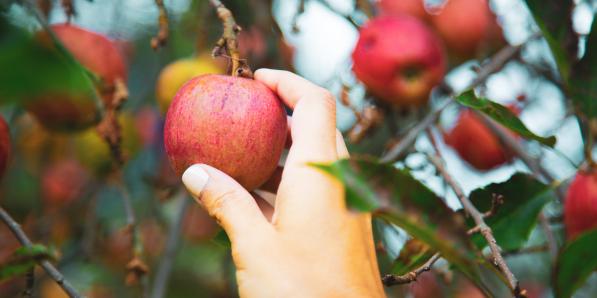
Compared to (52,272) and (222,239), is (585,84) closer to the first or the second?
(222,239)

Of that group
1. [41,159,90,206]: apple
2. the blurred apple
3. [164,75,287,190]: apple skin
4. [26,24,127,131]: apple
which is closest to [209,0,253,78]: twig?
[164,75,287,190]: apple skin

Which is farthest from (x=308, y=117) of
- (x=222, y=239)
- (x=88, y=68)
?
(x=88, y=68)

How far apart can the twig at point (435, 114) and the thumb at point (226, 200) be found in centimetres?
43

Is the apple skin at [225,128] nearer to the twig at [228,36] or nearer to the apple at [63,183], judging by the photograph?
the twig at [228,36]

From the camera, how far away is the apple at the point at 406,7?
1534 mm

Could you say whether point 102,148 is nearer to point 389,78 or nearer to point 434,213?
point 389,78

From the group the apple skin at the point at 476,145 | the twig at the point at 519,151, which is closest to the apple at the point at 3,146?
the twig at the point at 519,151

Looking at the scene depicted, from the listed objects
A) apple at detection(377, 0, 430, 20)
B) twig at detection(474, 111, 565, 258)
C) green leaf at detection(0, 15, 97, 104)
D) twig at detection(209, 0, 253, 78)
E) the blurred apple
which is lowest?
the blurred apple

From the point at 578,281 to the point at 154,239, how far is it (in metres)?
1.48

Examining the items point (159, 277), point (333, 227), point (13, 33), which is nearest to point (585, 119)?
point (333, 227)

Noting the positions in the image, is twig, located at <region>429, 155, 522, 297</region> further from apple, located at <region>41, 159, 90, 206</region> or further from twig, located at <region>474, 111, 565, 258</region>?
apple, located at <region>41, 159, 90, 206</region>

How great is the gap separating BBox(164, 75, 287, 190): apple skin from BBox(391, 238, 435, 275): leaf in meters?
0.20

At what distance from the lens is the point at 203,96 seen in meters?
0.76

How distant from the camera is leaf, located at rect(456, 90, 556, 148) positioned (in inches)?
29.8
